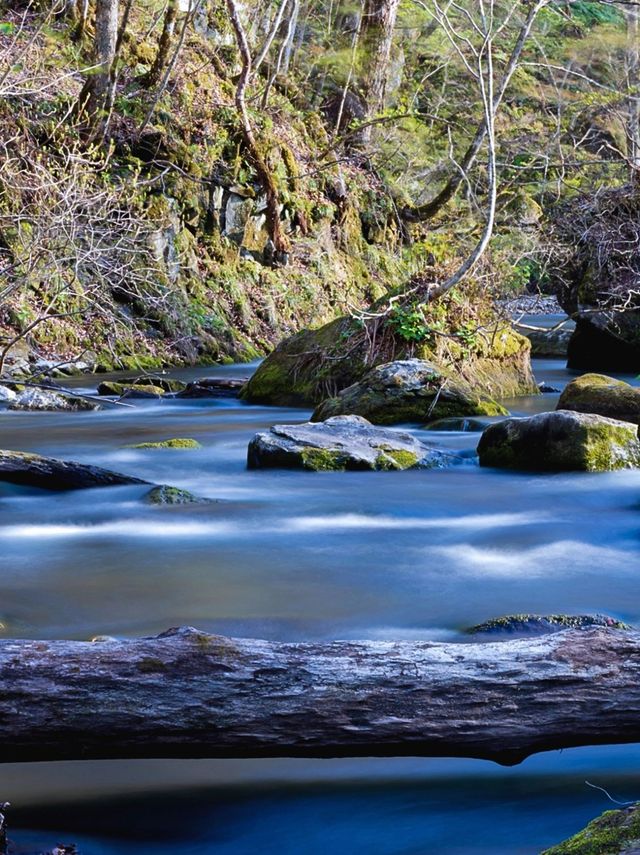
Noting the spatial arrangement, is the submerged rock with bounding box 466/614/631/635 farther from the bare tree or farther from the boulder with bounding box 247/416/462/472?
the bare tree

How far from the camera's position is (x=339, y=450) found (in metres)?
7.78

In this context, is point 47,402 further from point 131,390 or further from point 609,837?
point 609,837

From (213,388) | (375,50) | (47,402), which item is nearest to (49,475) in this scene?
(47,402)

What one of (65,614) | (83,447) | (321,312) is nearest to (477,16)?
(321,312)

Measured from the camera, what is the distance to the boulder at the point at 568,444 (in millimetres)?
7562

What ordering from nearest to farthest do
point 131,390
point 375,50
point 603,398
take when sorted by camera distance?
point 603,398, point 131,390, point 375,50

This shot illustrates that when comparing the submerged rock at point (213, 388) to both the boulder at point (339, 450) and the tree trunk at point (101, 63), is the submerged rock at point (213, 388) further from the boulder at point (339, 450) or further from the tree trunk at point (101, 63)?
the tree trunk at point (101, 63)

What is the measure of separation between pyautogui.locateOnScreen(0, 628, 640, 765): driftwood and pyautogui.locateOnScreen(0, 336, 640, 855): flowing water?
254 mm

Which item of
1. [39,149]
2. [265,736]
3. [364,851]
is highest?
[39,149]

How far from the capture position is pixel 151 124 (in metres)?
17.6

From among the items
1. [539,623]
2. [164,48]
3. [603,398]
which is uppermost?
[164,48]

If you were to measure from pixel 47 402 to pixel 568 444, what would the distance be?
621cm

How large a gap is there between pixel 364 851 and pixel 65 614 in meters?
2.25

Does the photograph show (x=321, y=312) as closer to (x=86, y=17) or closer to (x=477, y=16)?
(x=86, y=17)
